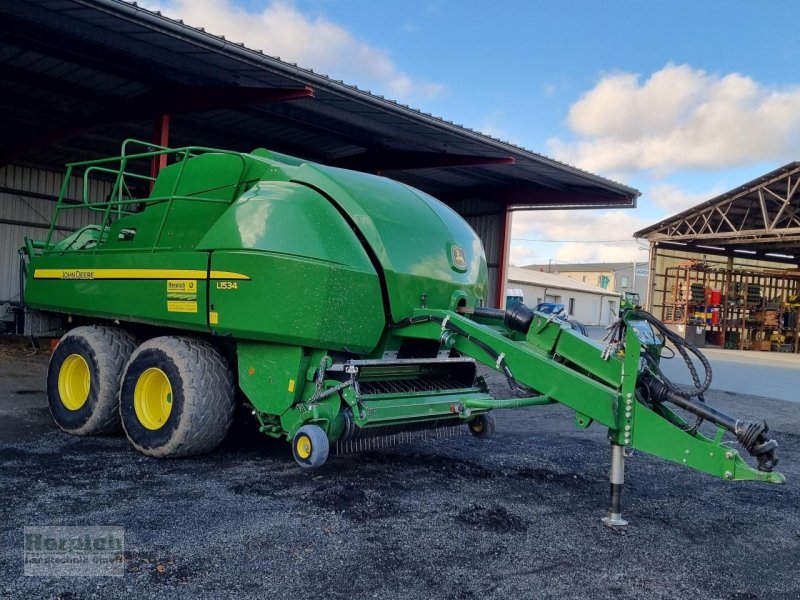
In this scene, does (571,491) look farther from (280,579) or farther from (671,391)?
(280,579)

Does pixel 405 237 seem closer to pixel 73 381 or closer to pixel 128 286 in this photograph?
pixel 128 286

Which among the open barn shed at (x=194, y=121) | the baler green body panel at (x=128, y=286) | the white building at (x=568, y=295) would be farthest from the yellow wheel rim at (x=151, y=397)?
the white building at (x=568, y=295)

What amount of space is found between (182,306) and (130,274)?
2.47 ft

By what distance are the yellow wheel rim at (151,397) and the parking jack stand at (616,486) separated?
3.22 metres

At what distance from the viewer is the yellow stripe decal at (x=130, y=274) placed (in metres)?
4.74

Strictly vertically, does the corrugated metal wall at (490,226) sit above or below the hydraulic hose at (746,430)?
above

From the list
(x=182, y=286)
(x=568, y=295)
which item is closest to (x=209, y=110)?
(x=182, y=286)

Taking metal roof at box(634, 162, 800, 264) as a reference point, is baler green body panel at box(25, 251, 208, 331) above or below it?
below

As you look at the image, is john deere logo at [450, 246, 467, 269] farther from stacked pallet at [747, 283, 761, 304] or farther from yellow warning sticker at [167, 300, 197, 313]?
stacked pallet at [747, 283, 761, 304]

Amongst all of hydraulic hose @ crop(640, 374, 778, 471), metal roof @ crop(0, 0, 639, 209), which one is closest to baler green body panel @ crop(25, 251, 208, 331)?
hydraulic hose @ crop(640, 374, 778, 471)

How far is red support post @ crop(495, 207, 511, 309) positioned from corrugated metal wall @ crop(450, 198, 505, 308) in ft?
0.19

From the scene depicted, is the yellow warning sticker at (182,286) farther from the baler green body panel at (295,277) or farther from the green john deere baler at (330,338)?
the baler green body panel at (295,277)

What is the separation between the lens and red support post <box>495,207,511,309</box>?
1734 cm

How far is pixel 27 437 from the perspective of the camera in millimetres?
5730
